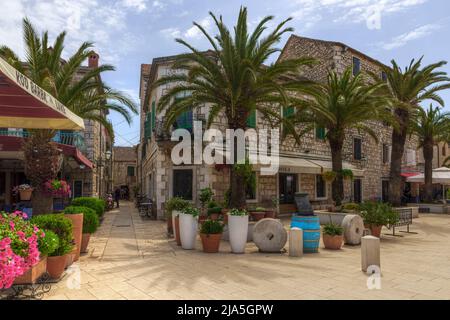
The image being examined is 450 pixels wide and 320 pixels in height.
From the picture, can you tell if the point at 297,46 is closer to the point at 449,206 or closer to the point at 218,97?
the point at 449,206

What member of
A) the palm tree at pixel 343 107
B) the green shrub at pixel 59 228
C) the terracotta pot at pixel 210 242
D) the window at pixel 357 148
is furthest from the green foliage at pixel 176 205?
the window at pixel 357 148

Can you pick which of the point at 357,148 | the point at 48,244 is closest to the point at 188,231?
the point at 48,244

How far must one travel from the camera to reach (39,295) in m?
4.93

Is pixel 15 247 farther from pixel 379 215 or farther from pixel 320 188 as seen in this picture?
pixel 320 188

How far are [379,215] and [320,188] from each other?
10.5m

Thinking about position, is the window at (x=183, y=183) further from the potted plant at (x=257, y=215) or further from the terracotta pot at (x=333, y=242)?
the terracotta pot at (x=333, y=242)

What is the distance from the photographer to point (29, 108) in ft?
19.7

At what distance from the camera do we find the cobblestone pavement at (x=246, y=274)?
5.21 m

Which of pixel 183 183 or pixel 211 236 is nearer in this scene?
pixel 211 236

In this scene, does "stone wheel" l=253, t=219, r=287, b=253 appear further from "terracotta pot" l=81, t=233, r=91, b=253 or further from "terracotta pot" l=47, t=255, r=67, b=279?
"terracotta pot" l=47, t=255, r=67, b=279

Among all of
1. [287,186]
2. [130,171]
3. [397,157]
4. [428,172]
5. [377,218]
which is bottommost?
[377,218]

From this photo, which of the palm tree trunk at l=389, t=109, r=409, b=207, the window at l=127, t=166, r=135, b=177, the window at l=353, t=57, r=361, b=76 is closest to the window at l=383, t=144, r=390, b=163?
the window at l=353, t=57, r=361, b=76

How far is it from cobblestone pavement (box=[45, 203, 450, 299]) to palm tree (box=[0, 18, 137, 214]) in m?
2.47
